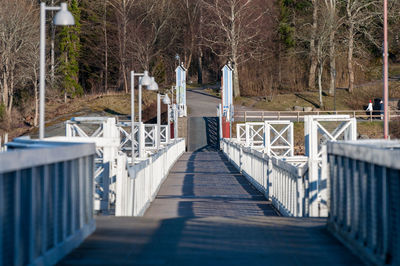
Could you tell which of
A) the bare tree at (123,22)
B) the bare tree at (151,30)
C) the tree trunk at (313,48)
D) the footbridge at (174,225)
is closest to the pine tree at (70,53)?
the bare tree at (123,22)

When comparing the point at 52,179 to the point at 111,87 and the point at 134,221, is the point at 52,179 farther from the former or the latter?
the point at 111,87

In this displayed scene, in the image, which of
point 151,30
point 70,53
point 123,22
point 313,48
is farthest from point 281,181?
point 151,30

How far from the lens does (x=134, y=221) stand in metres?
9.09

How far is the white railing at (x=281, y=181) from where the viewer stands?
12535mm

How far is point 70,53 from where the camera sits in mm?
75125

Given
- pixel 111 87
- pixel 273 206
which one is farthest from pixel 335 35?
pixel 273 206

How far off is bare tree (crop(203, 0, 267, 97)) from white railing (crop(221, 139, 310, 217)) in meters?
50.0

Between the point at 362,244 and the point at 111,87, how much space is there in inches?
3300

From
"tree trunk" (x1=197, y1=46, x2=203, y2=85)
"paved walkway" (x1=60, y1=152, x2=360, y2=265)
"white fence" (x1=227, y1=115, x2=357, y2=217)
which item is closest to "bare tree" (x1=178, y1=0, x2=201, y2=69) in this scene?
"tree trunk" (x1=197, y1=46, x2=203, y2=85)

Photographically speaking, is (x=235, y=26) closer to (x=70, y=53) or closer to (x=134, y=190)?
(x=70, y=53)

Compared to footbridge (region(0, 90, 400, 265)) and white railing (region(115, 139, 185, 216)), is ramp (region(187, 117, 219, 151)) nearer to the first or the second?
white railing (region(115, 139, 185, 216))

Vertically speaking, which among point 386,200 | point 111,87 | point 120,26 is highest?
point 120,26

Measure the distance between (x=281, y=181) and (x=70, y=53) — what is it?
6313 cm

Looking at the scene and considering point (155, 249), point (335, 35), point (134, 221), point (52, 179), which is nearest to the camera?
point (52, 179)
